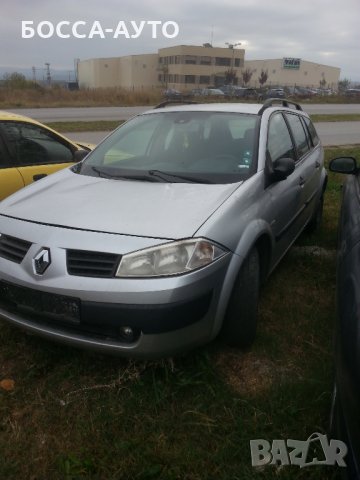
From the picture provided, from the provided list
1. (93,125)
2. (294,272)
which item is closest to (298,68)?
(93,125)

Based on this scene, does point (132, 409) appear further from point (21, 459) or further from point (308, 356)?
point (308, 356)

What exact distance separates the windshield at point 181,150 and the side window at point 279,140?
182 millimetres

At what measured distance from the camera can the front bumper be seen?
2.31 m

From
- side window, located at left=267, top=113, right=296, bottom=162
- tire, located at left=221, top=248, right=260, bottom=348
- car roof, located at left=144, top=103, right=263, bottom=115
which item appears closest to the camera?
tire, located at left=221, top=248, right=260, bottom=348

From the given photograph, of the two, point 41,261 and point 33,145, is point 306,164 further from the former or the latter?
point 41,261

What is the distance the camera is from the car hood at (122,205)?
254 centimetres

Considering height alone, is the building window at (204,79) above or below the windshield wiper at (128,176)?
above

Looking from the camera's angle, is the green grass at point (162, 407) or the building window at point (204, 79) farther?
the building window at point (204, 79)

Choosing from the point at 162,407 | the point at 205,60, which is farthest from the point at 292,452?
the point at 205,60

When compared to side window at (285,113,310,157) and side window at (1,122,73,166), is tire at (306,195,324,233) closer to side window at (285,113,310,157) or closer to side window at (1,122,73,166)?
side window at (285,113,310,157)

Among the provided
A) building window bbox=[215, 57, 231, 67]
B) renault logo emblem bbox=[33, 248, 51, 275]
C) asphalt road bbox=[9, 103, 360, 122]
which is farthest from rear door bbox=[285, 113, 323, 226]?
building window bbox=[215, 57, 231, 67]

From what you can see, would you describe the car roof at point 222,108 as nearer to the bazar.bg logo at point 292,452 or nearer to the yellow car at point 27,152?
the yellow car at point 27,152

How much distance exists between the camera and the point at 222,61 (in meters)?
82.6

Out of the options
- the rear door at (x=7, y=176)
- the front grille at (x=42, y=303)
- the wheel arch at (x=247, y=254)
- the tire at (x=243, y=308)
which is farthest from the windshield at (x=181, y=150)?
the front grille at (x=42, y=303)
